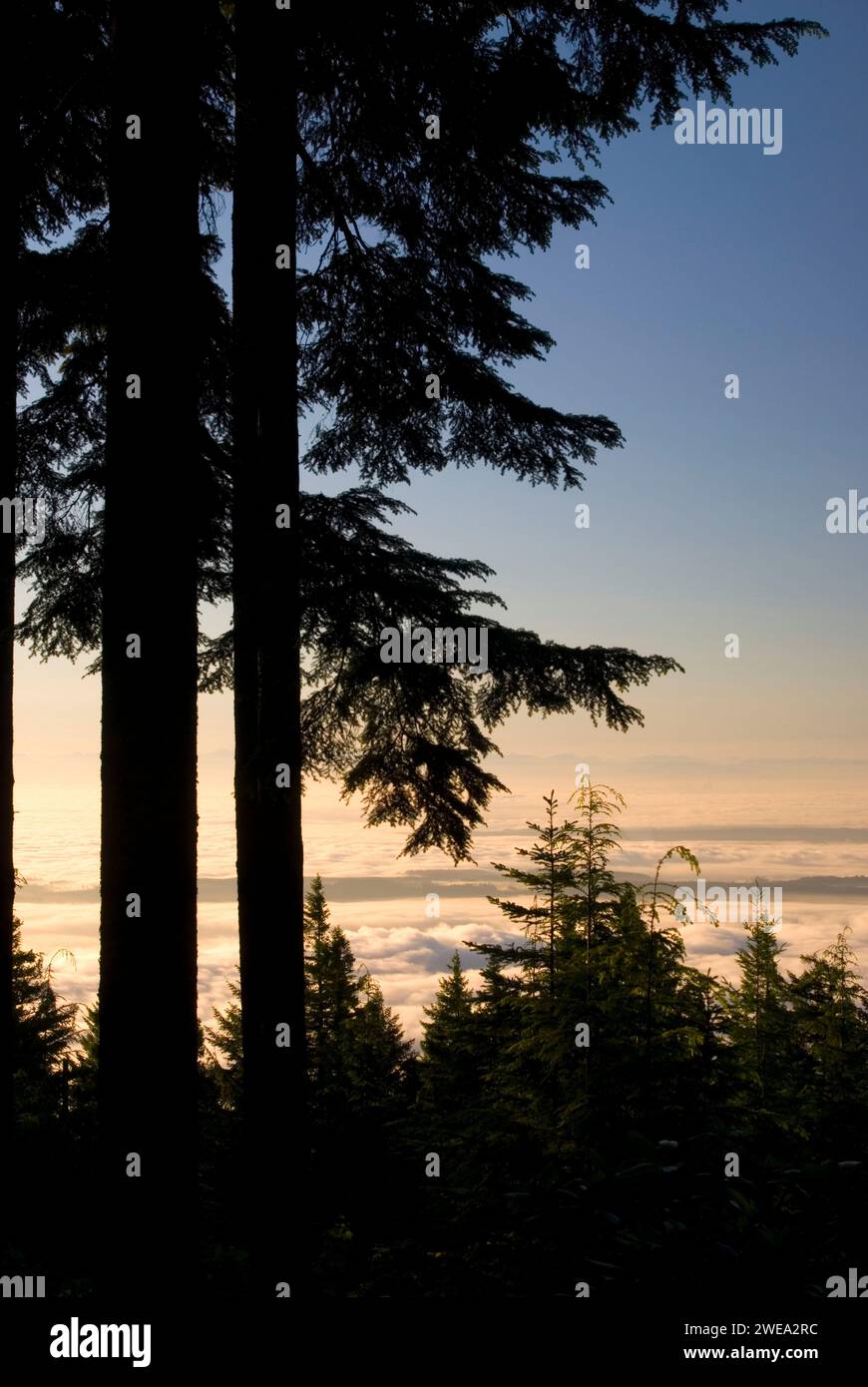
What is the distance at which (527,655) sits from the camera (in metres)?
8.07

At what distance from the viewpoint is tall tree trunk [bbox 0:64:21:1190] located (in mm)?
8438

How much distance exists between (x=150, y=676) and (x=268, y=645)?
75.8 inches

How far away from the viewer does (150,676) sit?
5293 millimetres

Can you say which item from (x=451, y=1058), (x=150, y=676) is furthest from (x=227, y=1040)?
A: (x=150, y=676)

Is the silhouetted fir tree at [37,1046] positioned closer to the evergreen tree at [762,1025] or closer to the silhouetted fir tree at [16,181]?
the silhouetted fir tree at [16,181]

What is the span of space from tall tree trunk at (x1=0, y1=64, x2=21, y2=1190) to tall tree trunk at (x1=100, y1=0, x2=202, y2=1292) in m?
3.34

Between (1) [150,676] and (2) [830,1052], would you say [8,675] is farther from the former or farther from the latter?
(2) [830,1052]

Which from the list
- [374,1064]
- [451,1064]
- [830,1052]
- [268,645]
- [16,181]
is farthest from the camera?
[374,1064]

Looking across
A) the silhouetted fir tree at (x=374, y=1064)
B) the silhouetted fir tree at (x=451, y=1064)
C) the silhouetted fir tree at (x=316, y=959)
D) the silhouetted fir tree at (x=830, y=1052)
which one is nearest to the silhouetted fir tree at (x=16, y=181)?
the silhouetted fir tree at (x=451, y=1064)

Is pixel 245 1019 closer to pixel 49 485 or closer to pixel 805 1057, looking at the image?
pixel 49 485

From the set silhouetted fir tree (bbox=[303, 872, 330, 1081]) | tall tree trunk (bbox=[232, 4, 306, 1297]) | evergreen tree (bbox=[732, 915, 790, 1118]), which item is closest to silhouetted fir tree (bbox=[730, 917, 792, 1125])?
evergreen tree (bbox=[732, 915, 790, 1118])

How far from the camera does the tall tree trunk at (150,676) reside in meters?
5.29
